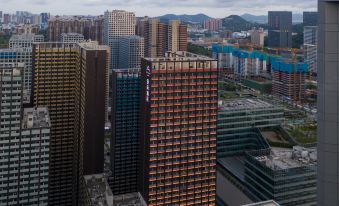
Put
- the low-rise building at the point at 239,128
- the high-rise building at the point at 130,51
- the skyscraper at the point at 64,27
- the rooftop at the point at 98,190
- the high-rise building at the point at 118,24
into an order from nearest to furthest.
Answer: the rooftop at the point at 98,190
the low-rise building at the point at 239,128
the high-rise building at the point at 130,51
the skyscraper at the point at 64,27
the high-rise building at the point at 118,24

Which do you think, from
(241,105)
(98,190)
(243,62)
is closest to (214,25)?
(243,62)

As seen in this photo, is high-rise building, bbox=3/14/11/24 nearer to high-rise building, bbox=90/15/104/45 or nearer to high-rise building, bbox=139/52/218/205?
high-rise building, bbox=90/15/104/45

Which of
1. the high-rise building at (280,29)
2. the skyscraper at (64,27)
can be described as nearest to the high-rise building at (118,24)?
the skyscraper at (64,27)

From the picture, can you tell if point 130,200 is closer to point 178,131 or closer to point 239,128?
point 178,131

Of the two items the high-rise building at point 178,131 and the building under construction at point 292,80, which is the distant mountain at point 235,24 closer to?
the building under construction at point 292,80

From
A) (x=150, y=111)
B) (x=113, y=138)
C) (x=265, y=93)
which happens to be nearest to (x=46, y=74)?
(x=113, y=138)

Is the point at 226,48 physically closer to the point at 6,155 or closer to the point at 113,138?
the point at 113,138
